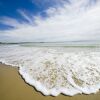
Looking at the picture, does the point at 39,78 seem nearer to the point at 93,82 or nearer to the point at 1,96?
the point at 1,96

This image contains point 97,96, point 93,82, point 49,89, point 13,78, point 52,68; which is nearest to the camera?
point 97,96

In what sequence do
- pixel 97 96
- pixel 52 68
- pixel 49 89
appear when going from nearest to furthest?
pixel 97 96, pixel 49 89, pixel 52 68

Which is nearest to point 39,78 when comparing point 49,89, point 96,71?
point 49,89

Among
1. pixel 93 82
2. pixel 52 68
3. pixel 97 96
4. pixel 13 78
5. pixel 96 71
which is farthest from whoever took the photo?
pixel 52 68

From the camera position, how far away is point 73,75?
5.34 meters

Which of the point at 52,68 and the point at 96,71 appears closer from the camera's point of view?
the point at 96,71

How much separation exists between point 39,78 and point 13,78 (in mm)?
1005

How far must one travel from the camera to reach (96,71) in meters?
5.69

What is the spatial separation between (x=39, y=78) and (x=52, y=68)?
128cm

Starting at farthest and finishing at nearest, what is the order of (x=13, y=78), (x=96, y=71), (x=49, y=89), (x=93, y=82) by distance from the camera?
(x=96, y=71)
(x=13, y=78)
(x=93, y=82)
(x=49, y=89)

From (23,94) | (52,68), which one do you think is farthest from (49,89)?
(52,68)

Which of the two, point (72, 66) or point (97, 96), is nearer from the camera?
point (97, 96)

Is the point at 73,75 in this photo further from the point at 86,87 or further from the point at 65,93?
the point at 65,93

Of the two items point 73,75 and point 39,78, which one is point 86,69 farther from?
point 39,78
